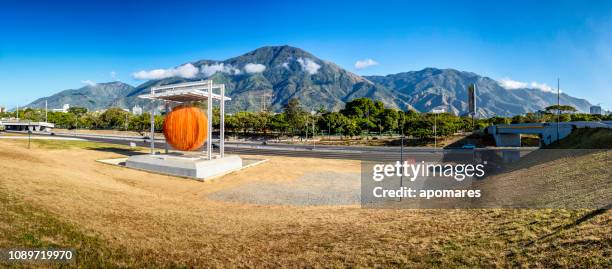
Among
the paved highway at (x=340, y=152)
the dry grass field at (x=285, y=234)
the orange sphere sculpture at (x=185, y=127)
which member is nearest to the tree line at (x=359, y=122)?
the paved highway at (x=340, y=152)

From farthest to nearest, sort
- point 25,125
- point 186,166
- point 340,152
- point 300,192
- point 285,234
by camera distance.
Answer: point 25,125, point 340,152, point 186,166, point 300,192, point 285,234

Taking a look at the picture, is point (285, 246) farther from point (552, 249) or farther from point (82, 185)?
point (82, 185)

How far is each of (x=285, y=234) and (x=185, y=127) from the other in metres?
22.1

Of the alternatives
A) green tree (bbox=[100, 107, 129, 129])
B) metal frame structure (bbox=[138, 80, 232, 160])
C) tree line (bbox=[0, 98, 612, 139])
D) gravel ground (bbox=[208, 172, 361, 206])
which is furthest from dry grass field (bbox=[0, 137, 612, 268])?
green tree (bbox=[100, 107, 129, 129])

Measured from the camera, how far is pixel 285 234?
38.8 ft

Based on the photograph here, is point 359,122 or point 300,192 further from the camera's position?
point 359,122

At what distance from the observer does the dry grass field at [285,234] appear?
328 inches

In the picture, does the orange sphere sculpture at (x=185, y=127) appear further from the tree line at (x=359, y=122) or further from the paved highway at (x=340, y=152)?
the tree line at (x=359, y=122)

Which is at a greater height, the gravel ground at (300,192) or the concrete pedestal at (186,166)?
the concrete pedestal at (186,166)

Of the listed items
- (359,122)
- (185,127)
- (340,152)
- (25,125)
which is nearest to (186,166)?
(185,127)

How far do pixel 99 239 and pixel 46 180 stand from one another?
10.3 metres

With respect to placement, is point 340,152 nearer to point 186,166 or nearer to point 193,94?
point 193,94

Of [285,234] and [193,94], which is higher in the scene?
[193,94]

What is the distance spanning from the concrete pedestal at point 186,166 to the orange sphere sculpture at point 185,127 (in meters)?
1.85
